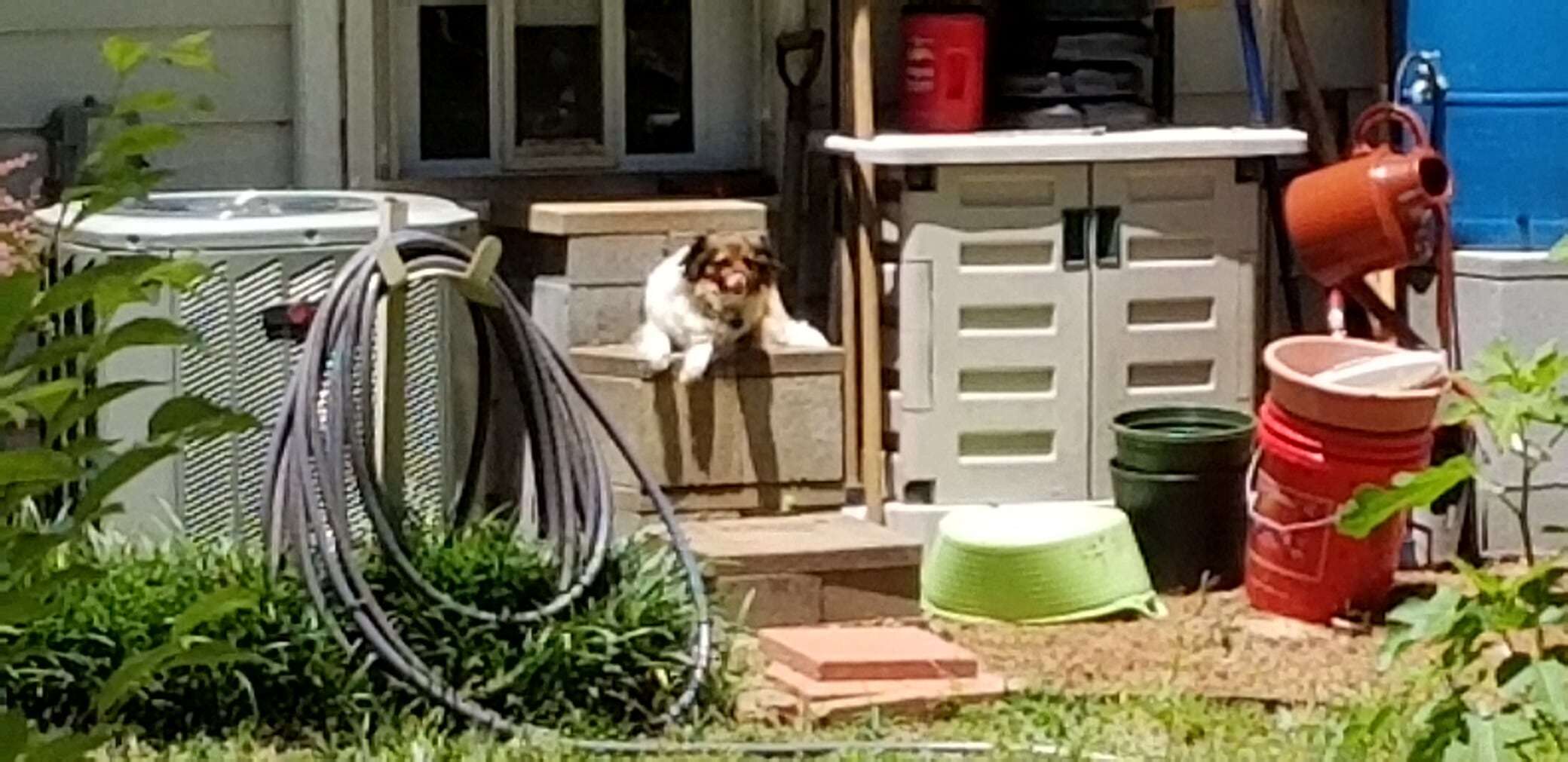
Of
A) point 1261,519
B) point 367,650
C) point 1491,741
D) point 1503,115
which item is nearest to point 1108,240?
point 1261,519

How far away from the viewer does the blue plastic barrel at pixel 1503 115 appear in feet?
18.8

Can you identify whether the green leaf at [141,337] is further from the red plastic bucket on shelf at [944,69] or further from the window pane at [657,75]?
the window pane at [657,75]

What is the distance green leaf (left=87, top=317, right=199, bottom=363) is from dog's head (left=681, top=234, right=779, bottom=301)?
13.1ft

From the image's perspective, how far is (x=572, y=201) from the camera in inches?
232

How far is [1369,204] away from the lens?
18.6 ft

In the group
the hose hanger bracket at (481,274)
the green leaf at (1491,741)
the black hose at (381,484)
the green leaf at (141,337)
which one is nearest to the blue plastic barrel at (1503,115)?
the black hose at (381,484)

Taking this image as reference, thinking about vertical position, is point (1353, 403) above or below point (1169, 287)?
below

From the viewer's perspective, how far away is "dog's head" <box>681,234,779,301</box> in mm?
5445

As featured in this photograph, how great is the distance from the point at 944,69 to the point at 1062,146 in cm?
31

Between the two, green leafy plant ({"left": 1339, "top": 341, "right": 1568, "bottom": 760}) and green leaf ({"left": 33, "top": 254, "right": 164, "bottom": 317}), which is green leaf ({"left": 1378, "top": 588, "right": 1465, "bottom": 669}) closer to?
green leafy plant ({"left": 1339, "top": 341, "right": 1568, "bottom": 760})

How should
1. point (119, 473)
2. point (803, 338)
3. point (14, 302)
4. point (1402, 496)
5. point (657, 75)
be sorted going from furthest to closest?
point (657, 75)
point (803, 338)
point (1402, 496)
point (119, 473)
point (14, 302)

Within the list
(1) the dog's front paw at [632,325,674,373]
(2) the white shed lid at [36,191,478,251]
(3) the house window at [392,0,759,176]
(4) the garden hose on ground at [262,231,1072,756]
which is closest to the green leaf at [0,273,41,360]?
(4) the garden hose on ground at [262,231,1072,756]

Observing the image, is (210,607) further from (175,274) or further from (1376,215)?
(1376,215)

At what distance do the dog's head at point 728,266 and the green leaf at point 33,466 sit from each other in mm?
4155
